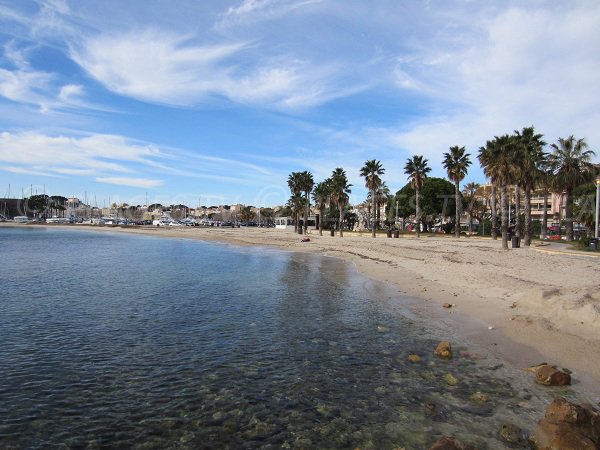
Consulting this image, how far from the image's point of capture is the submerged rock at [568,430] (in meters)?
6.12

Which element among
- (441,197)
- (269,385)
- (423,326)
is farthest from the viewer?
(441,197)

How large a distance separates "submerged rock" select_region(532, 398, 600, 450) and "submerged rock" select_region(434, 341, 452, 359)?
423 centimetres

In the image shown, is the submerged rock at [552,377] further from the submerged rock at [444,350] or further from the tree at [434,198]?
the tree at [434,198]

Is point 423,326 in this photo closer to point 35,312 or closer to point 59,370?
point 59,370

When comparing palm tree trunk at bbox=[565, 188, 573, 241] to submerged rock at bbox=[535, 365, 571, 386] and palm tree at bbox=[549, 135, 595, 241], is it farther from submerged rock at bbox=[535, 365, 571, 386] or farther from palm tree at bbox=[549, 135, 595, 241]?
submerged rock at bbox=[535, 365, 571, 386]

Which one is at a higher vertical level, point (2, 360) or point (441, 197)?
point (441, 197)

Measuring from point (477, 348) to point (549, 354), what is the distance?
1.69m

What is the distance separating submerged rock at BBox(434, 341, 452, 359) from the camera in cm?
1112

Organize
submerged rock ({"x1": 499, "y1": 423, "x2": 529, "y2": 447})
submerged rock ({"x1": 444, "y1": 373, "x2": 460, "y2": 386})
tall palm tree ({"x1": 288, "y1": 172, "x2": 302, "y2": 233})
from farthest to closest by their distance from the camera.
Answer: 1. tall palm tree ({"x1": 288, "y1": 172, "x2": 302, "y2": 233})
2. submerged rock ({"x1": 444, "y1": 373, "x2": 460, "y2": 386})
3. submerged rock ({"x1": 499, "y1": 423, "x2": 529, "y2": 447})

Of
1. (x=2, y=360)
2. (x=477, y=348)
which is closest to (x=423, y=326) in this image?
(x=477, y=348)

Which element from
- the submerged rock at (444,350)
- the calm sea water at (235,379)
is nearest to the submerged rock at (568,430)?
the calm sea water at (235,379)

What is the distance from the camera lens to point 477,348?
1175 centimetres

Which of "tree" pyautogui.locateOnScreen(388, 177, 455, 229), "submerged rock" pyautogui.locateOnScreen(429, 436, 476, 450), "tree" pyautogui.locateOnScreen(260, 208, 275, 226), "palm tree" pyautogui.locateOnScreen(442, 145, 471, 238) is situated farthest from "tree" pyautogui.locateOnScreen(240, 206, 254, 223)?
"submerged rock" pyautogui.locateOnScreen(429, 436, 476, 450)

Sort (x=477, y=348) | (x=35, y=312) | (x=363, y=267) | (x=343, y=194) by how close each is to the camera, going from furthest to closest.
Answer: (x=343, y=194)
(x=363, y=267)
(x=35, y=312)
(x=477, y=348)
